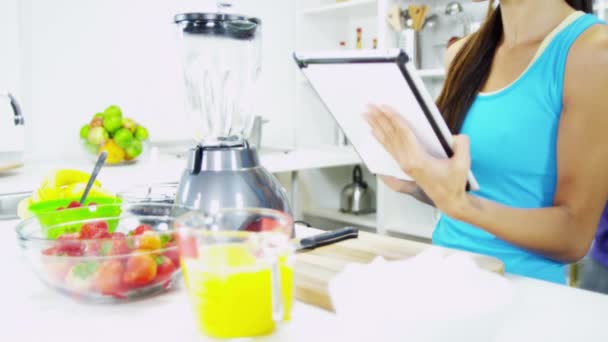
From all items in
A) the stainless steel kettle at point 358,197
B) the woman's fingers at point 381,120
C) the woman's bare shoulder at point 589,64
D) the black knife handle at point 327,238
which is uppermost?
the woman's bare shoulder at point 589,64

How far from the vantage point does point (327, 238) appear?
0.97 meters

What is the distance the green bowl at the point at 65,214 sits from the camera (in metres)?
0.84

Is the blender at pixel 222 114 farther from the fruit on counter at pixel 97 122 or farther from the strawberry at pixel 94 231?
the fruit on counter at pixel 97 122

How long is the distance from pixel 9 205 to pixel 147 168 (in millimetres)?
488

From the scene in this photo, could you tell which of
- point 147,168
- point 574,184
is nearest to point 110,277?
point 574,184

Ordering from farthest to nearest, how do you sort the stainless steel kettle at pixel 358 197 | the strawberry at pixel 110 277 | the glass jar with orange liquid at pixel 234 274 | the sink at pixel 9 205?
the stainless steel kettle at pixel 358 197 < the sink at pixel 9 205 < the strawberry at pixel 110 277 < the glass jar with orange liquid at pixel 234 274

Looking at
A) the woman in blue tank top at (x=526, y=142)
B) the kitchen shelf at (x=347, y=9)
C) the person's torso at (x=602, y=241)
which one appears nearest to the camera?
the woman in blue tank top at (x=526, y=142)

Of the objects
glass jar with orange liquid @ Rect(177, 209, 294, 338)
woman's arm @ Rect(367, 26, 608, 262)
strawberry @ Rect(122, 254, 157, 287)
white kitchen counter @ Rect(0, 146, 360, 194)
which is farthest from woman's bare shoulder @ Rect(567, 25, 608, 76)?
white kitchen counter @ Rect(0, 146, 360, 194)

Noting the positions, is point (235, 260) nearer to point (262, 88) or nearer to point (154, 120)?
point (154, 120)

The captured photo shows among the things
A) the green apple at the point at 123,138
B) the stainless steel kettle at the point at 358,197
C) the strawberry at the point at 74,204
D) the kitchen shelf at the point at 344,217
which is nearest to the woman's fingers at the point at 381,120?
the strawberry at the point at 74,204

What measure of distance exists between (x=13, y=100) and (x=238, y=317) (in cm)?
155

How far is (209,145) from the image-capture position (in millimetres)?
879

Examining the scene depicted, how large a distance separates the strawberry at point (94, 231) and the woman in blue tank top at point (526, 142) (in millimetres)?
402

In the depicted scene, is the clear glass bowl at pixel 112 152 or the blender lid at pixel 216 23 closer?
the blender lid at pixel 216 23
